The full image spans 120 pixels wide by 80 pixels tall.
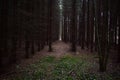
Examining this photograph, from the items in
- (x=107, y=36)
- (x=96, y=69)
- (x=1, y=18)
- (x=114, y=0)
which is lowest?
(x=96, y=69)

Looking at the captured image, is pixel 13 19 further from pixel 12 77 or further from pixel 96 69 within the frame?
pixel 96 69

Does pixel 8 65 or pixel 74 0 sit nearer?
pixel 8 65

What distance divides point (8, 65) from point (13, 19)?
3.61 meters

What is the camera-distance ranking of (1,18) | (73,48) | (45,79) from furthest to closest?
1. (73,48)
2. (1,18)
3. (45,79)

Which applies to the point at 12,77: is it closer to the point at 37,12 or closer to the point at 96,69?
the point at 96,69

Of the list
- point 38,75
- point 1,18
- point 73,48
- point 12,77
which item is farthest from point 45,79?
point 73,48

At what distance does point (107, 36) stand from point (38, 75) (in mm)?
5581

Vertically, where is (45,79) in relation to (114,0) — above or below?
below

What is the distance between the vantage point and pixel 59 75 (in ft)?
39.1

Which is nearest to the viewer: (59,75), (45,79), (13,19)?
(45,79)

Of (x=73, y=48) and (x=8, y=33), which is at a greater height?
(x=8, y=33)

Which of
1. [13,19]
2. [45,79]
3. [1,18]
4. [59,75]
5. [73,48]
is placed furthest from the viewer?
[73,48]

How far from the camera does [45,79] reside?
36.4ft

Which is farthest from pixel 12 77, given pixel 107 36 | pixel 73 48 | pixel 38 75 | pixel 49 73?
pixel 73 48
